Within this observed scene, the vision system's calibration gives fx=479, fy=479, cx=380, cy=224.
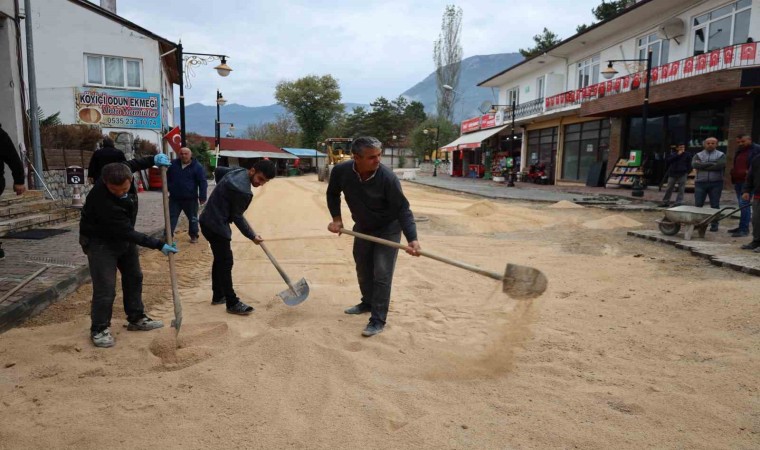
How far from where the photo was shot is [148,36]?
19344 mm

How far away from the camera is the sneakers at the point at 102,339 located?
11.5ft

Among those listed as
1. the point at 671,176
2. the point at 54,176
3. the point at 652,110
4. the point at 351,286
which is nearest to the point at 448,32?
the point at 652,110

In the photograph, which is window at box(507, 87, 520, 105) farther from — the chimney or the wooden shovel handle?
the wooden shovel handle

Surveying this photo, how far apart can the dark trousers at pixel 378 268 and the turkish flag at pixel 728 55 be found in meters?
15.0

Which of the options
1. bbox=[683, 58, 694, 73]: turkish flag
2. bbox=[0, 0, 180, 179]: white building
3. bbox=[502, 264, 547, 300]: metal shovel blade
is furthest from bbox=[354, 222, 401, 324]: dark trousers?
bbox=[0, 0, 180, 179]: white building

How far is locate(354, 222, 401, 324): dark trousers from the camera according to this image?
3.94m

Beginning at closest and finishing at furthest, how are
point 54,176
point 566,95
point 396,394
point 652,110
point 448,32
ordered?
point 396,394, point 54,176, point 652,110, point 566,95, point 448,32

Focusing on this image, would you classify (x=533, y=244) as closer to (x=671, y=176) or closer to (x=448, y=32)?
(x=671, y=176)

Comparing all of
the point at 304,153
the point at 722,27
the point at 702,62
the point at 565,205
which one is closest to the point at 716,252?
the point at 565,205

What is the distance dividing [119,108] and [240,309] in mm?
18253

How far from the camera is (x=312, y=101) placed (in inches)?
2361

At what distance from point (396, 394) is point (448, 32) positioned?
59.0 meters

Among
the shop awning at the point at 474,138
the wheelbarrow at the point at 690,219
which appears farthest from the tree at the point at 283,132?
the wheelbarrow at the point at 690,219

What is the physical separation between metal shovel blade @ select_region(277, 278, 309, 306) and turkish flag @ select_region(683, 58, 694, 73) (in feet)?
54.7
